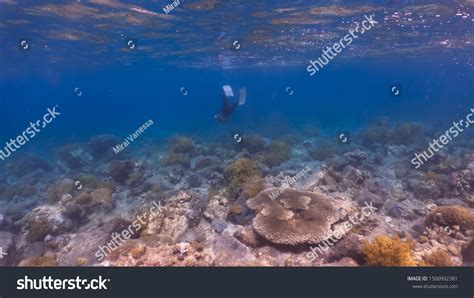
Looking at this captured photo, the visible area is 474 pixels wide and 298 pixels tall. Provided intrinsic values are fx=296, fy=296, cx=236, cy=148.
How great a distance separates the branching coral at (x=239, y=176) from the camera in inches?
430

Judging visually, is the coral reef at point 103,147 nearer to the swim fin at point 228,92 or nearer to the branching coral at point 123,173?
the branching coral at point 123,173

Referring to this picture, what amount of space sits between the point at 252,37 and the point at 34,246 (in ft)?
71.4

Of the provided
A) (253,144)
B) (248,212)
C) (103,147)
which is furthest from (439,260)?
(103,147)

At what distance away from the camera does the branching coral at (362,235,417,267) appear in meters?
5.80

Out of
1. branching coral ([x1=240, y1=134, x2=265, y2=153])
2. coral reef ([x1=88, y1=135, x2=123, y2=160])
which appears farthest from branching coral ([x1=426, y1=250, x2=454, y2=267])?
coral reef ([x1=88, y1=135, x2=123, y2=160])

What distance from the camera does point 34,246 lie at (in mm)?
9000

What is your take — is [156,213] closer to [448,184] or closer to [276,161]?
[276,161]

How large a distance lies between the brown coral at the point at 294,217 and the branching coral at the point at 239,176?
2579 mm

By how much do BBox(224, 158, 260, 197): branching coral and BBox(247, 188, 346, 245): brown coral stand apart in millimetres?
2579

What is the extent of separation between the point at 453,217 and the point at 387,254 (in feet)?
10.8

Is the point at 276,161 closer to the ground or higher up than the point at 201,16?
closer to the ground

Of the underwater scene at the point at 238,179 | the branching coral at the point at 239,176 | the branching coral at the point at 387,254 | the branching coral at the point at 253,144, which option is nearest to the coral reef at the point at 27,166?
the underwater scene at the point at 238,179

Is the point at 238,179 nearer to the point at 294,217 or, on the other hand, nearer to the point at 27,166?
the point at 294,217
